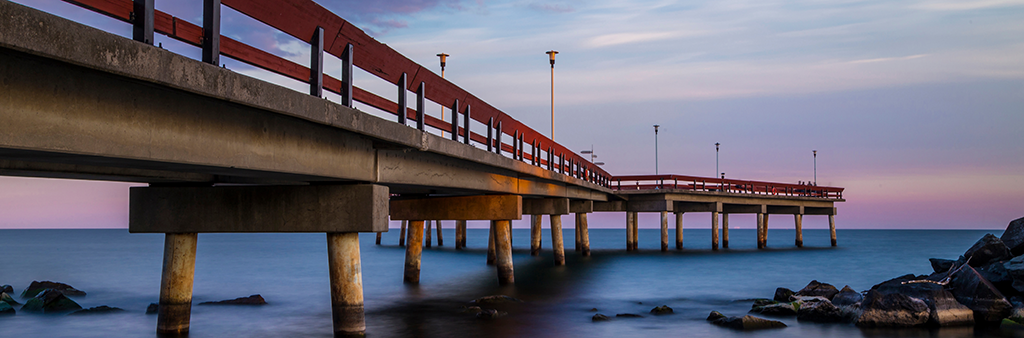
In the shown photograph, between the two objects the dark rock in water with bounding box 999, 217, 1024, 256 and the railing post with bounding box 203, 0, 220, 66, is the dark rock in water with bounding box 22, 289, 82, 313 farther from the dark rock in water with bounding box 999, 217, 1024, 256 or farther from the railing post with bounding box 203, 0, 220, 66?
the dark rock in water with bounding box 999, 217, 1024, 256

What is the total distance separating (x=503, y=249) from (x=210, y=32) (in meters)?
16.7

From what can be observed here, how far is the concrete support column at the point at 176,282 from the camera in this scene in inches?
474

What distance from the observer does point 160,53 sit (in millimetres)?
5957

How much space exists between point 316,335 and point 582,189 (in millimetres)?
20525

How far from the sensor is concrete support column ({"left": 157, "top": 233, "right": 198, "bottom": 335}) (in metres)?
12.0

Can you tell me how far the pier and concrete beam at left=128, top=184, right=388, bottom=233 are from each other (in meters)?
0.02

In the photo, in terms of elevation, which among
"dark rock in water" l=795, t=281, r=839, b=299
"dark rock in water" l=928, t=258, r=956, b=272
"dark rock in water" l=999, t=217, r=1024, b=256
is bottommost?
"dark rock in water" l=795, t=281, r=839, b=299

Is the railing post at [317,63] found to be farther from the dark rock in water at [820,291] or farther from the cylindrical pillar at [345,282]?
the dark rock in water at [820,291]

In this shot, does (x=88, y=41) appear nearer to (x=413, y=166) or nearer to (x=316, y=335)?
(x=413, y=166)

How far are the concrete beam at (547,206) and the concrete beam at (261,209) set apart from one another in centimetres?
1860

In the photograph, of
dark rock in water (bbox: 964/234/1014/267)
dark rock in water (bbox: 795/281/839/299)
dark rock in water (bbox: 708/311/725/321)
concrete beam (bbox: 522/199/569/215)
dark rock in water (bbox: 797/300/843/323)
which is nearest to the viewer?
dark rock in water (bbox: 797/300/843/323)

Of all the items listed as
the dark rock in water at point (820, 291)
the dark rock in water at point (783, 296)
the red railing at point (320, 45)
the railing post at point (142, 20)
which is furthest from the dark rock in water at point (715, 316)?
the railing post at point (142, 20)

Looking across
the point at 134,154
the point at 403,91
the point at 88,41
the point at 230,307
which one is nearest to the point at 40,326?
the point at 230,307

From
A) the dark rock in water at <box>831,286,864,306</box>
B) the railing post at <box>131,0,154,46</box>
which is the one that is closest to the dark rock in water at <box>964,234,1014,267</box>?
the dark rock in water at <box>831,286,864,306</box>
